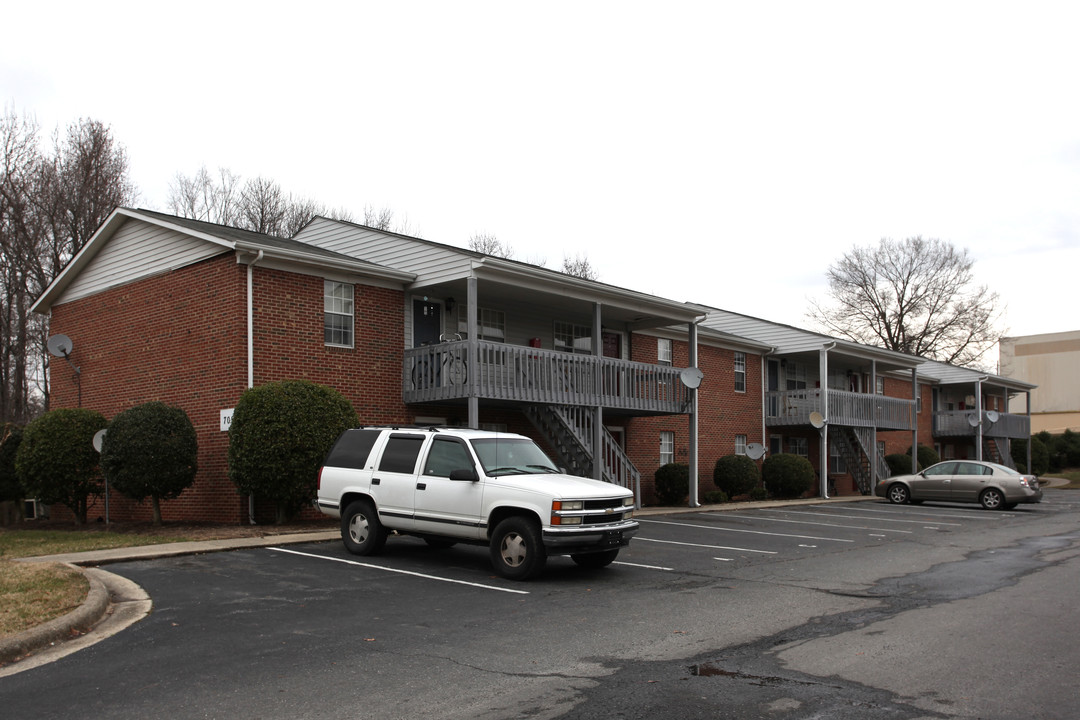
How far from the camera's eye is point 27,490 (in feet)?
63.3

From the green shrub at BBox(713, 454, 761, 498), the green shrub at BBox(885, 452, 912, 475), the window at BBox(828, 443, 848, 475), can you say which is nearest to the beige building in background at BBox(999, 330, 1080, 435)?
the green shrub at BBox(885, 452, 912, 475)

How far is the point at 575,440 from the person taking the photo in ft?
68.9

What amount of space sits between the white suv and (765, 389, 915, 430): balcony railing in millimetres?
21699

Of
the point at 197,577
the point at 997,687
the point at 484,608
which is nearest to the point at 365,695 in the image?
the point at 484,608

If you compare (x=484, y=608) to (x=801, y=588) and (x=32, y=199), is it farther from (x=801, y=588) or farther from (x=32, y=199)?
(x=32, y=199)

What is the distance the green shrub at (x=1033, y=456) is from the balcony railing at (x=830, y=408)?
21.4 m

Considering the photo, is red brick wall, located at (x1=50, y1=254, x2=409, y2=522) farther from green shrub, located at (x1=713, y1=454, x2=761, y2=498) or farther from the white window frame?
green shrub, located at (x1=713, y1=454, x2=761, y2=498)

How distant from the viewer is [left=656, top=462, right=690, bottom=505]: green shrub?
26188 mm

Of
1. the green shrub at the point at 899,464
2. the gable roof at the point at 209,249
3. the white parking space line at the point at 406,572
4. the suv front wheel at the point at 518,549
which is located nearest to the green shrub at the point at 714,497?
the gable roof at the point at 209,249

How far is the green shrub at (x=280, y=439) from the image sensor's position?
15.9 metres

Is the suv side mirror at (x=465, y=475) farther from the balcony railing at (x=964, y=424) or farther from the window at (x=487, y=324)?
the balcony railing at (x=964, y=424)

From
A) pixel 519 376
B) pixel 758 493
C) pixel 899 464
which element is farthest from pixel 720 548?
pixel 899 464

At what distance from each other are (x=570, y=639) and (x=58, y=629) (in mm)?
4308

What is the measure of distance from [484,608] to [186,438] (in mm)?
9968
